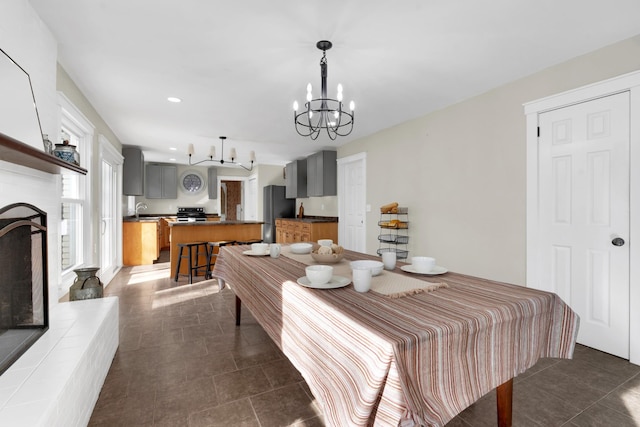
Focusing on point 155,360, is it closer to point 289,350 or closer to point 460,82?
point 289,350

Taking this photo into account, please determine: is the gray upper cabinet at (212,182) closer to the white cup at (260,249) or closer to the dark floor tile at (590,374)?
the white cup at (260,249)

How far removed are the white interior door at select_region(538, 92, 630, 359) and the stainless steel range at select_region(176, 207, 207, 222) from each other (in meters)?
6.98

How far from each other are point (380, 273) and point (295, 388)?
0.92 meters

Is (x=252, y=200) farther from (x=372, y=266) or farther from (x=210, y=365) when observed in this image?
(x=372, y=266)

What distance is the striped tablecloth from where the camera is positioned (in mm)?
835

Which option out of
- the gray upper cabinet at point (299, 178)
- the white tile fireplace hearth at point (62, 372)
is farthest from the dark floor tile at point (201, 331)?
the gray upper cabinet at point (299, 178)

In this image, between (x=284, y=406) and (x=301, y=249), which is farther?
(x=301, y=249)

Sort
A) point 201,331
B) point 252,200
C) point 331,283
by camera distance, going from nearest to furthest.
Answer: point 331,283 < point 201,331 < point 252,200

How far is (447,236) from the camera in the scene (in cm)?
363

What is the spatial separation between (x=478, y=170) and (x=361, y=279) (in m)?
2.58

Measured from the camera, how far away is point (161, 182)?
25.3 feet

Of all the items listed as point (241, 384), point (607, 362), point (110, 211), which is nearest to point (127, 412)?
point (241, 384)

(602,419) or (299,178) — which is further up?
(299,178)

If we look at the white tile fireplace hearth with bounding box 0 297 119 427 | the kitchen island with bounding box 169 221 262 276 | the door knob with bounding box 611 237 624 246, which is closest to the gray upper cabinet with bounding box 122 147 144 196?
the kitchen island with bounding box 169 221 262 276
